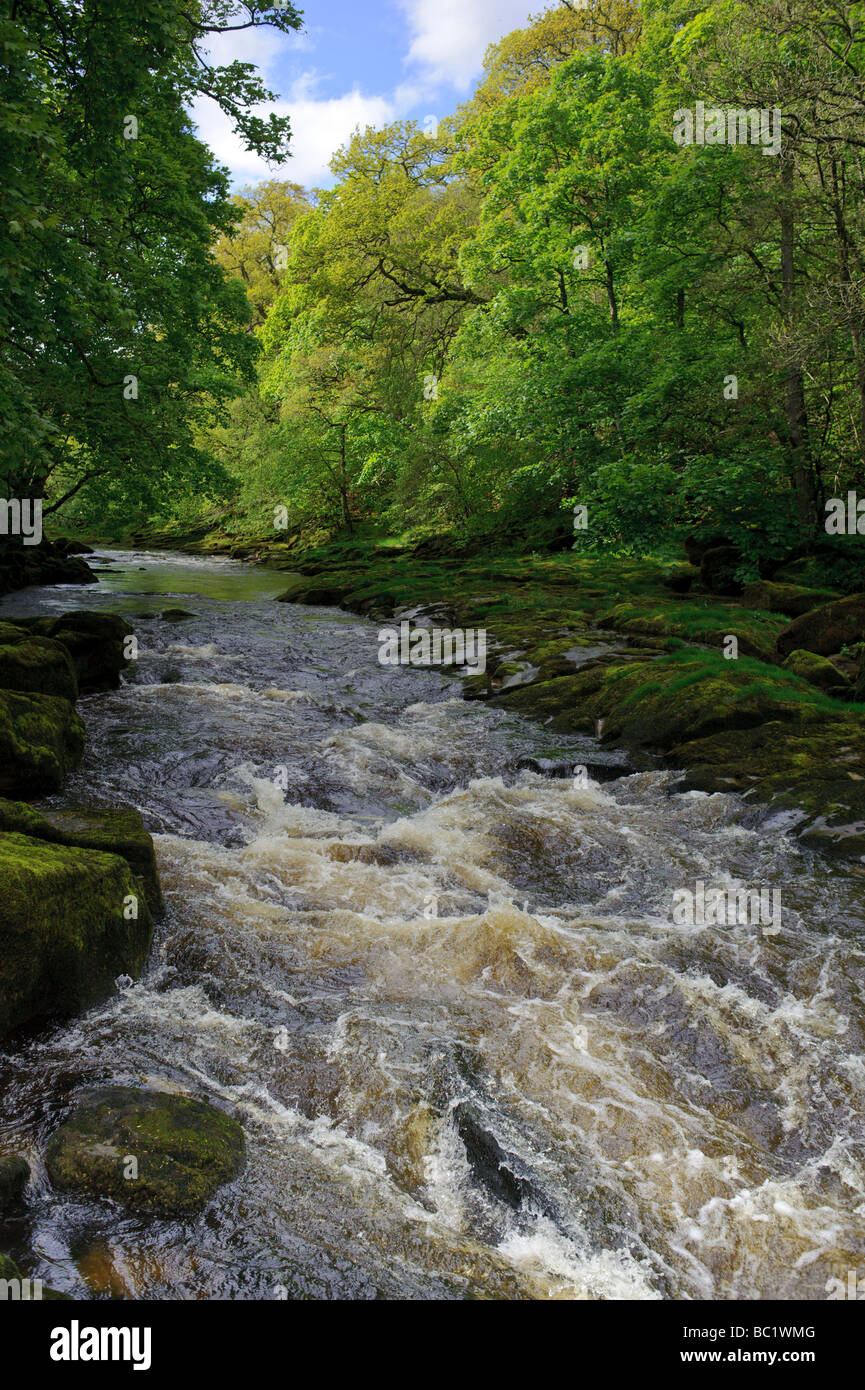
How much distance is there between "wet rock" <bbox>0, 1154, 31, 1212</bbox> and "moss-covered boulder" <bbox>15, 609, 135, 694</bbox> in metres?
8.87

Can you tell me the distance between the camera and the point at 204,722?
9.99 metres

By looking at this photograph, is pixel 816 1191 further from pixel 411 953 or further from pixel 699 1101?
pixel 411 953

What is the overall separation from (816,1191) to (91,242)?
11137mm

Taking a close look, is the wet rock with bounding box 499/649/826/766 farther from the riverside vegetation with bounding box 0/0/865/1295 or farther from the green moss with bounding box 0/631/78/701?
the green moss with bounding box 0/631/78/701

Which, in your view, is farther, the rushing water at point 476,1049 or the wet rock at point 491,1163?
the wet rock at point 491,1163

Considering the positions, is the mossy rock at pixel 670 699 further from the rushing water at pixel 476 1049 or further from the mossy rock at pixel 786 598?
the mossy rock at pixel 786 598

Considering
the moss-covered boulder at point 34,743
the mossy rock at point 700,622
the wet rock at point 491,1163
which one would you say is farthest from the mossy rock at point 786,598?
the wet rock at point 491,1163

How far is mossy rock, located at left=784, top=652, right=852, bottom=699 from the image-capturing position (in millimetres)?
9969

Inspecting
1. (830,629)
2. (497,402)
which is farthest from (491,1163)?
(497,402)

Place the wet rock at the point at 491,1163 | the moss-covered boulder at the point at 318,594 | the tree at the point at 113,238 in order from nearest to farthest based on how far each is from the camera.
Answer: the wet rock at the point at 491,1163
the tree at the point at 113,238
the moss-covered boulder at the point at 318,594

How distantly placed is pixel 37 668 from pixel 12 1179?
22.0 feet

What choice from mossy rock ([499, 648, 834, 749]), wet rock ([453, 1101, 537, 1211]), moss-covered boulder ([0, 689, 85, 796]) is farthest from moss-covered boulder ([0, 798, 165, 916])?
mossy rock ([499, 648, 834, 749])

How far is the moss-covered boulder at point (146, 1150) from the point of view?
3061 mm

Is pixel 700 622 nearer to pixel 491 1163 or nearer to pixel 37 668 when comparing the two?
pixel 37 668
